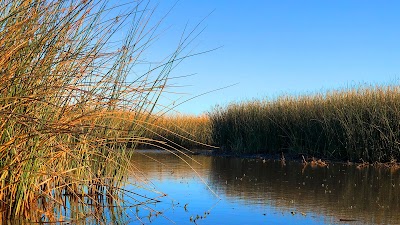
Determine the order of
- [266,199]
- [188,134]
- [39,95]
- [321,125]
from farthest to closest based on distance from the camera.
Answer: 1. [188,134]
2. [321,125]
3. [266,199]
4. [39,95]

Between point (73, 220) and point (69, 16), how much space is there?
4.25 ft

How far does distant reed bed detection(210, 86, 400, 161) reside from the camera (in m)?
9.27

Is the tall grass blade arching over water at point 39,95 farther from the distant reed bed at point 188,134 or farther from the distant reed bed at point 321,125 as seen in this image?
the distant reed bed at point 188,134

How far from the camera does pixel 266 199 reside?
167 inches

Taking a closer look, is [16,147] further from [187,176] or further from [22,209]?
[187,176]

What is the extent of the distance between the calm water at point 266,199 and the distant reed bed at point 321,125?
299 centimetres

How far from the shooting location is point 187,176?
19.3 feet

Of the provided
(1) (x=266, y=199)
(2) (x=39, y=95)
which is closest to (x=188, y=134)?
(1) (x=266, y=199)

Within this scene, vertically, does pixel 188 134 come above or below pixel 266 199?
above

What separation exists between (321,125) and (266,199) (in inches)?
249

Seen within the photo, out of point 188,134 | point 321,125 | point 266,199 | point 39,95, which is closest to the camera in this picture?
point 39,95

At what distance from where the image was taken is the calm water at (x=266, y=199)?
3400 millimetres

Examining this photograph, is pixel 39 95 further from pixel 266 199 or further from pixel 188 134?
pixel 188 134

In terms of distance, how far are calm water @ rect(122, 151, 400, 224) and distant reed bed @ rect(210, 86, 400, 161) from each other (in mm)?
2987
